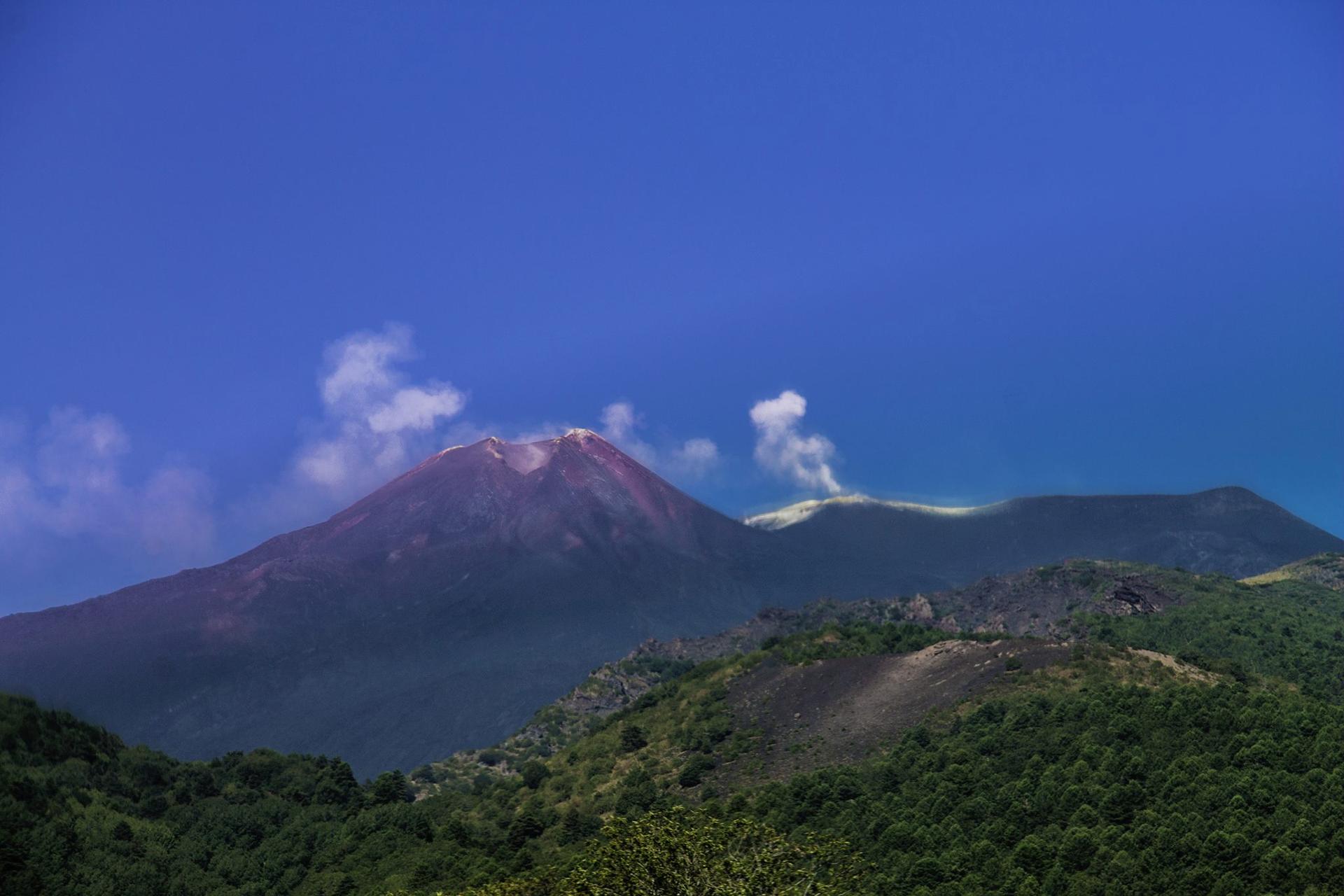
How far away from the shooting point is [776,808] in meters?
92.5

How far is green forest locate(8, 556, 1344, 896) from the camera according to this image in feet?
199

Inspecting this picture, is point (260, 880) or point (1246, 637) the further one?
point (1246, 637)

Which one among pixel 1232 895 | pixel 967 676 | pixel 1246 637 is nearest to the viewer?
pixel 1232 895

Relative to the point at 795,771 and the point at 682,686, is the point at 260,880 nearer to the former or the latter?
the point at 795,771

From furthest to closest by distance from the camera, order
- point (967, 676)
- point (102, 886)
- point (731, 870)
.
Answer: point (967, 676), point (102, 886), point (731, 870)

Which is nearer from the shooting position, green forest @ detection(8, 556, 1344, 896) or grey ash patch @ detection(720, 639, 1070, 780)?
green forest @ detection(8, 556, 1344, 896)

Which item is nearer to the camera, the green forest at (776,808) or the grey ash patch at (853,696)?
the green forest at (776,808)

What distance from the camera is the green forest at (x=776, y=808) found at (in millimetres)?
60594

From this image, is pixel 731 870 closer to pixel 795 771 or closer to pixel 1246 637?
pixel 795 771

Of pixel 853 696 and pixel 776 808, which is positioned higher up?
pixel 853 696

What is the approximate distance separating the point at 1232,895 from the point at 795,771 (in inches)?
2020

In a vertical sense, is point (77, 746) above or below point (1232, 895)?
above

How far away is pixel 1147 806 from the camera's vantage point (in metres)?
74.2

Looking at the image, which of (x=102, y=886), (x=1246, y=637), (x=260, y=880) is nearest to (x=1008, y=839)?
(x=260, y=880)
